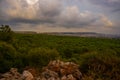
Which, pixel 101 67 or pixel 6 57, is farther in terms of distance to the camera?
pixel 6 57

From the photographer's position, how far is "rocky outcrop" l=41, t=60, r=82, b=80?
24.1 metres

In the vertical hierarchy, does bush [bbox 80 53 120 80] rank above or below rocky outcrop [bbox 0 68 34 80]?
above

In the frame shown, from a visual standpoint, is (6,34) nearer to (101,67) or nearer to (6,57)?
(6,57)

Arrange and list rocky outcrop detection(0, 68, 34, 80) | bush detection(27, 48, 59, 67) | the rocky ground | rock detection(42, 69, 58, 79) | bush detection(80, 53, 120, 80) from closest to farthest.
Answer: rocky outcrop detection(0, 68, 34, 80)
the rocky ground
rock detection(42, 69, 58, 79)
bush detection(80, 53, 120, 80)
bush detection(27, 48, 59, 67)

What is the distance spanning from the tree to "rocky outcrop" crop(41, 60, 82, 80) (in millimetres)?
28651

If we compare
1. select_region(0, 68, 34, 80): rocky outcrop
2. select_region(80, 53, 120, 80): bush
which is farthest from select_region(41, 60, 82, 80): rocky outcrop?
select_region(0, 68, 34, 80): rocky outcrop

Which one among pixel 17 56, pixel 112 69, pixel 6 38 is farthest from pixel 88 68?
pixel 6 38

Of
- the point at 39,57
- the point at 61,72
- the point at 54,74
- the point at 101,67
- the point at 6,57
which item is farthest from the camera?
the point at 39,57

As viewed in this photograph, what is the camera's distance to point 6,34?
5397 cm

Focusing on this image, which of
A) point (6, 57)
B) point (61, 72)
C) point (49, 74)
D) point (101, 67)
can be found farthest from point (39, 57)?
point (101, 67)

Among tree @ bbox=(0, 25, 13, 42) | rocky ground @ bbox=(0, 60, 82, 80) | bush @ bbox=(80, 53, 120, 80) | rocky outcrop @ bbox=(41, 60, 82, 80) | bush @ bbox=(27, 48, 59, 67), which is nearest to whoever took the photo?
rocky ground @ bbox=(0, 60, 82, 80)

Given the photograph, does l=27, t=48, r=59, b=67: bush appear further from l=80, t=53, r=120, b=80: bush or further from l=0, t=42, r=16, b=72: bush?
l=80, t=53, r=120, b=80: bush

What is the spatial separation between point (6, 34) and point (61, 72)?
101 feet

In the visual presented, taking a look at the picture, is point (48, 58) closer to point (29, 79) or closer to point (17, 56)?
point (17, 56)
